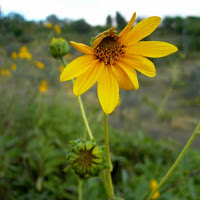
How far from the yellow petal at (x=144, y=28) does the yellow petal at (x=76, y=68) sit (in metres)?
0.19

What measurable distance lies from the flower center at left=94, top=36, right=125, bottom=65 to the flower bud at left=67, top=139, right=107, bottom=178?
342mm

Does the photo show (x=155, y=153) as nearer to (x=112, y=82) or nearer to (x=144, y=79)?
(x=112, y=82)

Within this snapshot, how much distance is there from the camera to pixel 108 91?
2.66 feet

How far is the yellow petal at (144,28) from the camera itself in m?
0.82

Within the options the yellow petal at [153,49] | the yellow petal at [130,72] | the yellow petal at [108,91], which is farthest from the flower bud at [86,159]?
the yellow petal at [153,49]

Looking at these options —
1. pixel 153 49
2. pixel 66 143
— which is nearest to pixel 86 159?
pixel 153 49

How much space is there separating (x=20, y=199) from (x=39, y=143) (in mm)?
688

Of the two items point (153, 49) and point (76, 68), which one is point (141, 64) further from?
point (76, 68)

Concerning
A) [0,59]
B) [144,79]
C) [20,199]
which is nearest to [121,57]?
[20,199]

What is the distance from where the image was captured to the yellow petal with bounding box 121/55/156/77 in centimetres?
85

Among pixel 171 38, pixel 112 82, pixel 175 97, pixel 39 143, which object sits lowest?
pixel 175 97

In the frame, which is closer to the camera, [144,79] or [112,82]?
[112,82]

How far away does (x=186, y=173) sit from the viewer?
4.52 feet

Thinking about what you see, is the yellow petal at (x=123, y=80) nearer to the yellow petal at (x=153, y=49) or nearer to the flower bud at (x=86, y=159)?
the yellow petal at (x=153, y=49)
